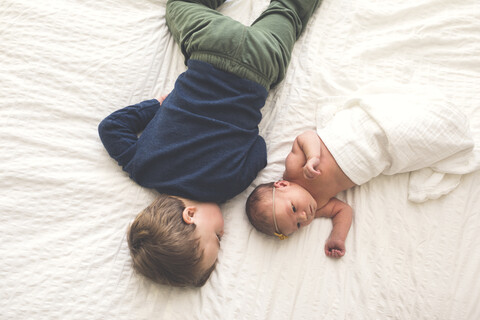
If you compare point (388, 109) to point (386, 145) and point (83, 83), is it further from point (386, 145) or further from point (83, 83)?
point (83, 83)

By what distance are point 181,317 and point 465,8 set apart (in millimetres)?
1261

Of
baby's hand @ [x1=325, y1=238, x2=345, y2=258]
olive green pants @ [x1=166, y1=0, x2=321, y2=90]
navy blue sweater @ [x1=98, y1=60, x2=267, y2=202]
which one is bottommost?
baby's hand @ [x1=325, y1=238, x2=345, y2=258]

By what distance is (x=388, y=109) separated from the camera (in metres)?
0.90

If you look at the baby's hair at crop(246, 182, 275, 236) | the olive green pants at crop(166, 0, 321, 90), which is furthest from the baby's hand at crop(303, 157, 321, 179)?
the olive green pants at crop(166, 0, 321, 90)

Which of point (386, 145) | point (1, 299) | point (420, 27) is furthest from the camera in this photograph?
point (420, 27)

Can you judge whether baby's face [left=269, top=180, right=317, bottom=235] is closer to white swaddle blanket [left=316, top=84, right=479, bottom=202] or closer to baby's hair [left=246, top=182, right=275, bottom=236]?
baby's hair [left=246, top=182, right=275, bottom=236]

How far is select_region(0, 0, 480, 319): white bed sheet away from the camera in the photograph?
0.83m

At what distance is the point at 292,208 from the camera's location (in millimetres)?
876

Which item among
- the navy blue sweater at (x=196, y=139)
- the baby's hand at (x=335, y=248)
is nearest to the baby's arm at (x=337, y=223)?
the baby's hand at (x=335, y=248)

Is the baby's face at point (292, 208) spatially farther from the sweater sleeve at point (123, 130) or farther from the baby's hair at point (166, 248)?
the sweater sleeve at point (123, 130)

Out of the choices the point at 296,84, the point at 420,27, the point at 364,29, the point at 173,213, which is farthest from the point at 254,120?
the point at 420,27

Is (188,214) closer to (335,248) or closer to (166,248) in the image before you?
(166,248)

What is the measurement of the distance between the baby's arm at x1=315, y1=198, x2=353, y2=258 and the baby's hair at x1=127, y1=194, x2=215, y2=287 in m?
0.35

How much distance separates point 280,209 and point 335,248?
0.19m
